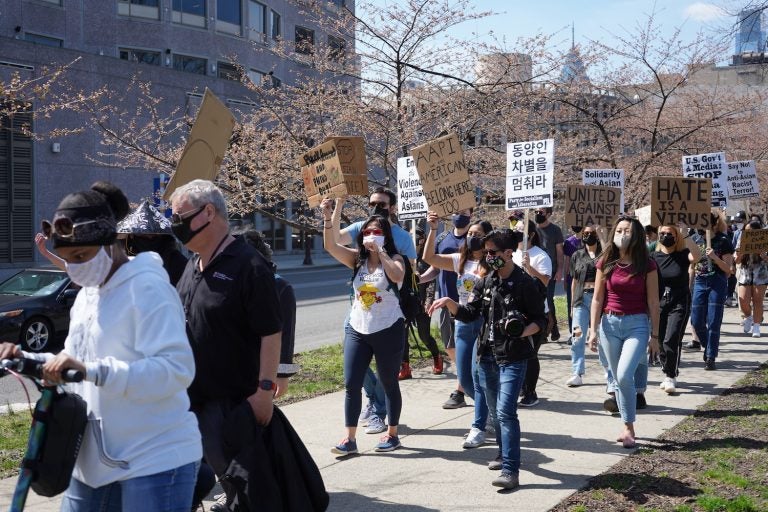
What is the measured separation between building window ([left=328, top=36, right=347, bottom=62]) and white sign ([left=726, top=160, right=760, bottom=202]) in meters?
6.71

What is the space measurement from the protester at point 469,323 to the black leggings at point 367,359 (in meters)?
0.67

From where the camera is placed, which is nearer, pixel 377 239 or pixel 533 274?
pixel 377 239

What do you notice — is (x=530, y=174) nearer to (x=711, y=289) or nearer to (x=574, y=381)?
(x=574, y=381)

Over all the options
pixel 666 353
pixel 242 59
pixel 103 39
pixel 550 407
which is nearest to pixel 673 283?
pixel 666 353

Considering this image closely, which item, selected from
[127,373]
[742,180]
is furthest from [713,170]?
[127,373]

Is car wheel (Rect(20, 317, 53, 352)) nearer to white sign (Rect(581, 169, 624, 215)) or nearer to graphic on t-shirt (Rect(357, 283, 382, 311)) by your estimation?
graphic on t-shirt (Rect(357, 283, 382, 311))

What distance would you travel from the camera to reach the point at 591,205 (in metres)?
11.0

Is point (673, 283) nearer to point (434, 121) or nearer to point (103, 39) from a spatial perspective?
point (434, 121)

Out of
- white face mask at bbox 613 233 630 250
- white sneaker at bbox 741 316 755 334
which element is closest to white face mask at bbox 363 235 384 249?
white face mask at bbox 613 233 630 250

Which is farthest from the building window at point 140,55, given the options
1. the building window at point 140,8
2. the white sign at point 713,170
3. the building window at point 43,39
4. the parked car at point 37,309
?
the white sign at point 713,170

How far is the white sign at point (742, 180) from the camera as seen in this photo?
14.3 meters

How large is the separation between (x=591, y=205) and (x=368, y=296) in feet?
17.7

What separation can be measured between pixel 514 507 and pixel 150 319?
3248mm

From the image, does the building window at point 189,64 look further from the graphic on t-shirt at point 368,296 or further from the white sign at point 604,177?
the graphic on t-shirt at point 368,296
